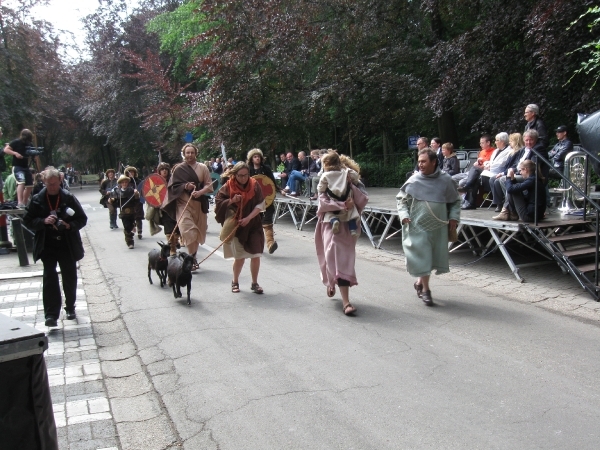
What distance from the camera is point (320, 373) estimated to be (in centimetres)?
474

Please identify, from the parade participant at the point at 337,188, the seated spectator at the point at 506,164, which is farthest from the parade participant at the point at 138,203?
the seated spectator at the point at 506,164

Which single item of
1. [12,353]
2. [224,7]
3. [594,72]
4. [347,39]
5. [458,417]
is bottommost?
[458,417]

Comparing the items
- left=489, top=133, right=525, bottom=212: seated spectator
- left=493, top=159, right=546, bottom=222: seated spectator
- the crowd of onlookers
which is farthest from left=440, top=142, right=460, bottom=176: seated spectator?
left=493, top=159, right=546, bottom=222: seated spectator

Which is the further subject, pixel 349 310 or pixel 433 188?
pixel 433 188

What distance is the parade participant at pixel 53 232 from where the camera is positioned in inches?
239

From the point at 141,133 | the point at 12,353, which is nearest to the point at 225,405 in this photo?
the point at 12,353

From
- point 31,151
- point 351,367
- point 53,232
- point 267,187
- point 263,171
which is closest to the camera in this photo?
point 351,367

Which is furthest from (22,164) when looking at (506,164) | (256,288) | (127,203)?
(506,164)

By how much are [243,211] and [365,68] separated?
1046cm

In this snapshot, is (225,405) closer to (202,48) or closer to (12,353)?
(12,353)

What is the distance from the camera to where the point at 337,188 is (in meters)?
6.41

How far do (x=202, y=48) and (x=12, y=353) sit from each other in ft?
76.5

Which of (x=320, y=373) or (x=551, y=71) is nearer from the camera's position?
(x=320, y=373)

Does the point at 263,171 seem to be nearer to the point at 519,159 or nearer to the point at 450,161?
the point at 450,161
